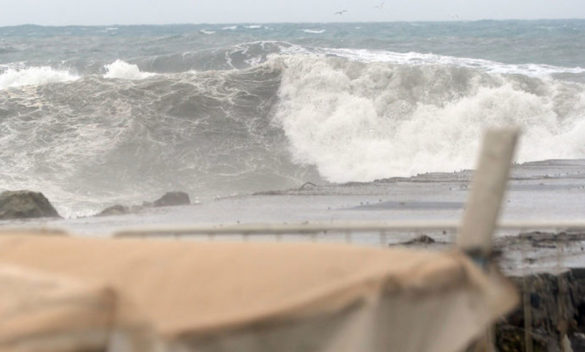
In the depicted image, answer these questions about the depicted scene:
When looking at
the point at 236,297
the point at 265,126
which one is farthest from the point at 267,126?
the point at 236,297

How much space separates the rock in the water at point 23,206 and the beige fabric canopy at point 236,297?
12504 mm

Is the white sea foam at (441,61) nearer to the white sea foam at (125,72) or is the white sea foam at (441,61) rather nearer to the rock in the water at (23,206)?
the white sea foam at (125,72)

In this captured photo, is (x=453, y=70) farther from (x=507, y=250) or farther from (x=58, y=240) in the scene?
(x=58, y=240)

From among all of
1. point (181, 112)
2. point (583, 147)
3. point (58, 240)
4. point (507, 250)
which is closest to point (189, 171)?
point (181, 112)

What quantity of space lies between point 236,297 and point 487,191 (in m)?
0.79

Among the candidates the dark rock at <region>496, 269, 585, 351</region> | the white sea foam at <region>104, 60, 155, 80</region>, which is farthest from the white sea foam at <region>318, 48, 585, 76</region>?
the dark rock at <region>496, 269, 585, 351</region>

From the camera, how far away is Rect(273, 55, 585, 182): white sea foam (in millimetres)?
25156

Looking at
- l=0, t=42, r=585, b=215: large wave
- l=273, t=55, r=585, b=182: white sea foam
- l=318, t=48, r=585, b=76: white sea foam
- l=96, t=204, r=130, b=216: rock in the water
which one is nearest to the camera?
l=96, t=204, r=130, b=216: rock in the water

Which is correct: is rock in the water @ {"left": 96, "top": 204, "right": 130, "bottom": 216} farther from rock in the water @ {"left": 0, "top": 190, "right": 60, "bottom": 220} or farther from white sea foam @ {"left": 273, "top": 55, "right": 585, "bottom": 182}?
white sea foam @ {"left": 273, "top": 55, "right": 585, "bottom": 182}

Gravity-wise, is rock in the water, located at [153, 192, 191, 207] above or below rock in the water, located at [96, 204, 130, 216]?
below

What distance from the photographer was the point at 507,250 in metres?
9.73

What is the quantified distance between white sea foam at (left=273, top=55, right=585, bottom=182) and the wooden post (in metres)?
20.8

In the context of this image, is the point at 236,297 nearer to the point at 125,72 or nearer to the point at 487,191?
the point at 487,191

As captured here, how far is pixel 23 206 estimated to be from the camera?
1593cm
